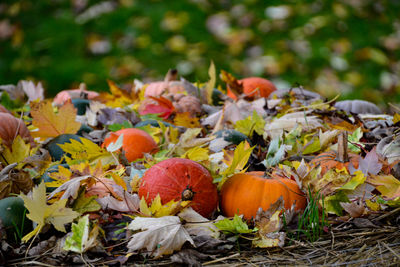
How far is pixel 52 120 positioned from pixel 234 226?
93 centimetres

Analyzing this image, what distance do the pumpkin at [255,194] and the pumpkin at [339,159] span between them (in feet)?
0.46

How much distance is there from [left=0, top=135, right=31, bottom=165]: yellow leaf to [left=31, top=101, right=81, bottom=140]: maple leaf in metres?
0.11

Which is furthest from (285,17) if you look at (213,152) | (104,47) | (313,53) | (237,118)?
(213,152)

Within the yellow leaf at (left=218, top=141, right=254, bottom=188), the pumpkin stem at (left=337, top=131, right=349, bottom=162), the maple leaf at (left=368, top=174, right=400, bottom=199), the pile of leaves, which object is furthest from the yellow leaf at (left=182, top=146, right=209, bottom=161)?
the maple leaf at (left=368, top=174, right=400, bottom=199)

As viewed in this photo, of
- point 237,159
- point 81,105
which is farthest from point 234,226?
point 81,105

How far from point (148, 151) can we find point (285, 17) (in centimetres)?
367

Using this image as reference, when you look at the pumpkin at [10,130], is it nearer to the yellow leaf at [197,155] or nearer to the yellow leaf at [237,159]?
the yellow leaf at [197,155]

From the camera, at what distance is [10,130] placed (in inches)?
70.2

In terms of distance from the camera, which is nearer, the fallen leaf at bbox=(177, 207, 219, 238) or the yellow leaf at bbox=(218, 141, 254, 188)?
the fallen leaf at bbox=(177, 207, 219, 238)

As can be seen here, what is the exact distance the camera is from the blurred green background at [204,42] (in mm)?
4242

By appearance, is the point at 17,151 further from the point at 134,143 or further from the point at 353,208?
the point at 353,208

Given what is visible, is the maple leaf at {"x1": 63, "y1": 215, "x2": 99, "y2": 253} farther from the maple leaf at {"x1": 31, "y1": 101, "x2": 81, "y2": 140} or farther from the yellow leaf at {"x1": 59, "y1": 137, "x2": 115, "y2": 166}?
the maple leaf at {"x1": 31, "y1": 101, "x2": 81, "y2": 140}

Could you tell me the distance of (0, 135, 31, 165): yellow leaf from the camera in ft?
5.50

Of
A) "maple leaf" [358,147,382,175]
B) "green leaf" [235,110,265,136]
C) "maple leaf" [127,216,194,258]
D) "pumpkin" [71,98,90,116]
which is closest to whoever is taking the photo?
"maple leaf" [127,216,194,258]
